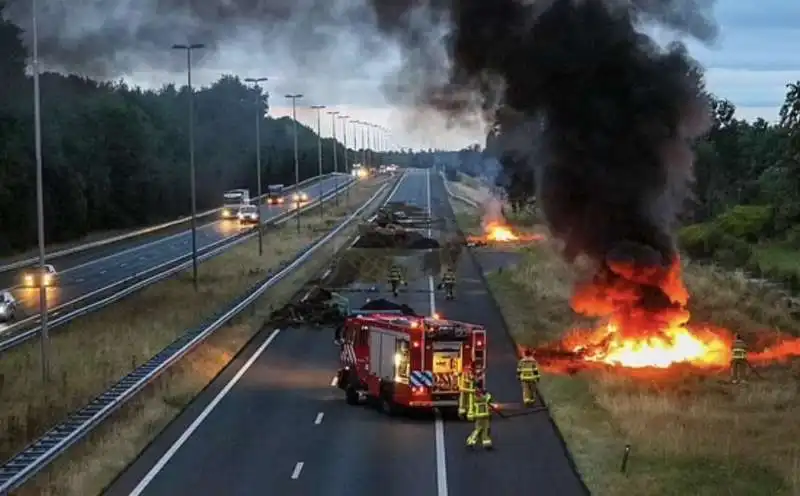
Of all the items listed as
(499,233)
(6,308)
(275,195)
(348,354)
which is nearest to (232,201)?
(275,195)

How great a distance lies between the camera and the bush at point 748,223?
10119cm

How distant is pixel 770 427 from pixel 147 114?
119 metres

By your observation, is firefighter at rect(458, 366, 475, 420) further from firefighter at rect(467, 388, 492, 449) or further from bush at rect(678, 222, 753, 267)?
bush at rect(678, 222, 753, 267)

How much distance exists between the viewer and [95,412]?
31688mm

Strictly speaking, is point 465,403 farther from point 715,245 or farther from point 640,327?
point 715,245

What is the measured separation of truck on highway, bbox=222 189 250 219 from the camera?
14562 centimetres

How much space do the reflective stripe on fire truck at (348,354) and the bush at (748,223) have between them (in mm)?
68308

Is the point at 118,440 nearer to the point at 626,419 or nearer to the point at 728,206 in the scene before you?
the point at 626,419

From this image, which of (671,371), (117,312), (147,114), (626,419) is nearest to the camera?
(626,419)

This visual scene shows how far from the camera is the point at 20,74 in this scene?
81688 mm

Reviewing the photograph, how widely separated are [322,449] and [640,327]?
49.9 ft

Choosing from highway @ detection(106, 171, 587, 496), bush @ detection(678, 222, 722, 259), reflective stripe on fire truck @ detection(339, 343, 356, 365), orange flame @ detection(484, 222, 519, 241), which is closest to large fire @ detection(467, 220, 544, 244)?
orange flame @ detection(484, 222, 519, 241)

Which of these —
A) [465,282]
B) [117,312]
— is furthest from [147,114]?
[117,312]

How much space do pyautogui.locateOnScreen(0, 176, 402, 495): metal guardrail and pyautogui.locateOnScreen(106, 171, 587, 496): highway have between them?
1.57 meters
